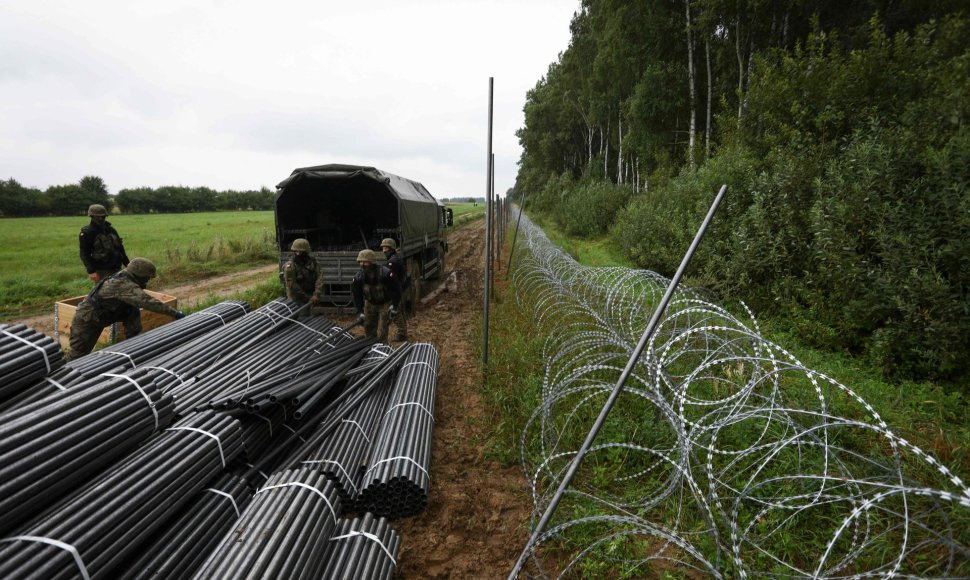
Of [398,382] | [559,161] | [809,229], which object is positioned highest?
[559,161]

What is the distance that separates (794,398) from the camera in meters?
4.32

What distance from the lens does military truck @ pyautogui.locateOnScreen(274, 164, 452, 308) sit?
8211 millimetres

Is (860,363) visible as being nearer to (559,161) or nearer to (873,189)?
(873,189)

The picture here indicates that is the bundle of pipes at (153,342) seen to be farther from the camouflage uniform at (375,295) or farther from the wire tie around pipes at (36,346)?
the camouflage uniform at (375,295)

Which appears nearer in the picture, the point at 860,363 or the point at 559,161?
the point at 860,363

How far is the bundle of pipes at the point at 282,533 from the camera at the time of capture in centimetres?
217

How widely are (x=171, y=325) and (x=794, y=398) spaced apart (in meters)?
7.62

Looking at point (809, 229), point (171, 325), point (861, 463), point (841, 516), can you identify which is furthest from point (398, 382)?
point (809, 229)

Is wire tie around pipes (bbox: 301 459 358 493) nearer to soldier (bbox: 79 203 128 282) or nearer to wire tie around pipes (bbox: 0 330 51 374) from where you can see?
wire tie around pipes (bbox: 0 330 51 374)

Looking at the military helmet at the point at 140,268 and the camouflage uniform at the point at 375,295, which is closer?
the military helmet at the point at 140,268

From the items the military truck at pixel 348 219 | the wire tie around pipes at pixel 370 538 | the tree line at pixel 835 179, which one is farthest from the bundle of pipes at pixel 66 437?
the tree line at pixel 835 179

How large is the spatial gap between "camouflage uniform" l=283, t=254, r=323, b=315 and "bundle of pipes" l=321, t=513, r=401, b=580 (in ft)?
15.1

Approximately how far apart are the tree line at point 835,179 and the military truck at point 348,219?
6421mm

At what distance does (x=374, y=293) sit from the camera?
21.8 feet
